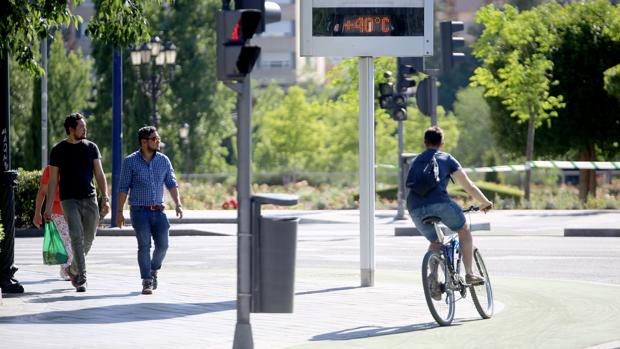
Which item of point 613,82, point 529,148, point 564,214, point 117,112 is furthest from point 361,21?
point 529,148

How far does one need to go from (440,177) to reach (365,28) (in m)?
3.38

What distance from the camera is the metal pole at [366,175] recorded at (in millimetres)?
14820

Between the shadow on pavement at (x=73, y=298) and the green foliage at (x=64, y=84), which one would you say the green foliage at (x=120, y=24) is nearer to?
the shadow on pavement at (x=73, y=298)

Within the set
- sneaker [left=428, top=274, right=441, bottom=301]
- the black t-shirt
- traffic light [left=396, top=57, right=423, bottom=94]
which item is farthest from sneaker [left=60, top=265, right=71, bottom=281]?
traffic light [left=396, top=57, right=423, bottom=94]

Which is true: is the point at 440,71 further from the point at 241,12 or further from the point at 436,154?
the point at 241,12

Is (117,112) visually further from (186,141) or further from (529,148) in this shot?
(186,141)

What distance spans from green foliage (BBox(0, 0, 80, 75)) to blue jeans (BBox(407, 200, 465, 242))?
346 cm

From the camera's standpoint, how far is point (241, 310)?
963cm

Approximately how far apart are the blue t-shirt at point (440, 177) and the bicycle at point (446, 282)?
16cm

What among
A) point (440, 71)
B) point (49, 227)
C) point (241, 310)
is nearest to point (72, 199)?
point (49, 227)

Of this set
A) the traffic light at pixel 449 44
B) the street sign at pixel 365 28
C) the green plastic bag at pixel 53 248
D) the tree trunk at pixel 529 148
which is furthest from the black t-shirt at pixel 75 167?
the tree trunk at pixel 529 148

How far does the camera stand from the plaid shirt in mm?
13938

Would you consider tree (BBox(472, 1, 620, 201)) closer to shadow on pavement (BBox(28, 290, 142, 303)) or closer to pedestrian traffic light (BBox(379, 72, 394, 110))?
pedestrian traffic light (BBox(379, 72, 394, 110))

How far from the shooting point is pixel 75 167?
14.0 metres
